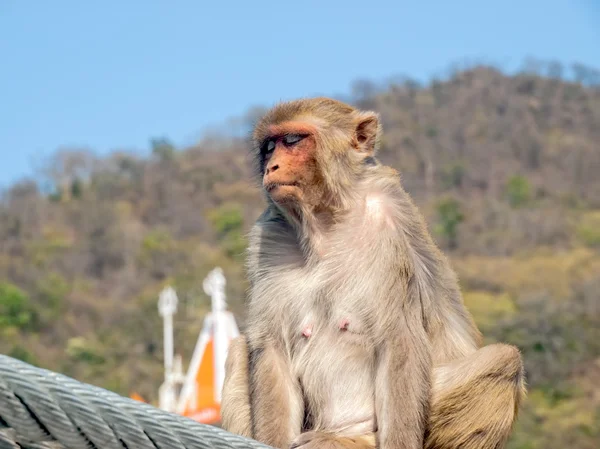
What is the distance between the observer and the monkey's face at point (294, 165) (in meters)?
5.79

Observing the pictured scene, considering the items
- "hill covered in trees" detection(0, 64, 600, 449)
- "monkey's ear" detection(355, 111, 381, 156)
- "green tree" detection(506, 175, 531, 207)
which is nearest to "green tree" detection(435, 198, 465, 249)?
"hill covered in trees" detection(0, 64, 600, 449)

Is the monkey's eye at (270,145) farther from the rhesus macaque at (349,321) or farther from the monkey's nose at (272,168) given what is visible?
the monkey's nose at (272,168)

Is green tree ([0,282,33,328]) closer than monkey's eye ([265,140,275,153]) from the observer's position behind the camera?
No

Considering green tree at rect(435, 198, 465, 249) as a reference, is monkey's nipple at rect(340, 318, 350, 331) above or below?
above

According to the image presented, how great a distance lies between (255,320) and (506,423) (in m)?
1.43

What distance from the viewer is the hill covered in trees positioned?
61062 mm

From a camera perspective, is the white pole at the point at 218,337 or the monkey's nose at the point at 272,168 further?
the white pole at the point at 218,337

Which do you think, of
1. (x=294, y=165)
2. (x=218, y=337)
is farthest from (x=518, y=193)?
(x=294, y=165)

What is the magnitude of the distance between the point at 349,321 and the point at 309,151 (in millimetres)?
944

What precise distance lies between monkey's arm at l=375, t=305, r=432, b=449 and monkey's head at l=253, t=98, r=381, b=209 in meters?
0.86

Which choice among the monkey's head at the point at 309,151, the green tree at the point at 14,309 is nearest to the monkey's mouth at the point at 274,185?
the monkey's head at the point at 309,151

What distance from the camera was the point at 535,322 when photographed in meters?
61.2

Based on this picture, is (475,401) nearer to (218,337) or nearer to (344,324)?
(344,324)

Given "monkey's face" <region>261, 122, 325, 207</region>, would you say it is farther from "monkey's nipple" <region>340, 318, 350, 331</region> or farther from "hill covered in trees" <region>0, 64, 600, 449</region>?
"hill covered in trees" <region>0, 64, 600, 449</region>
